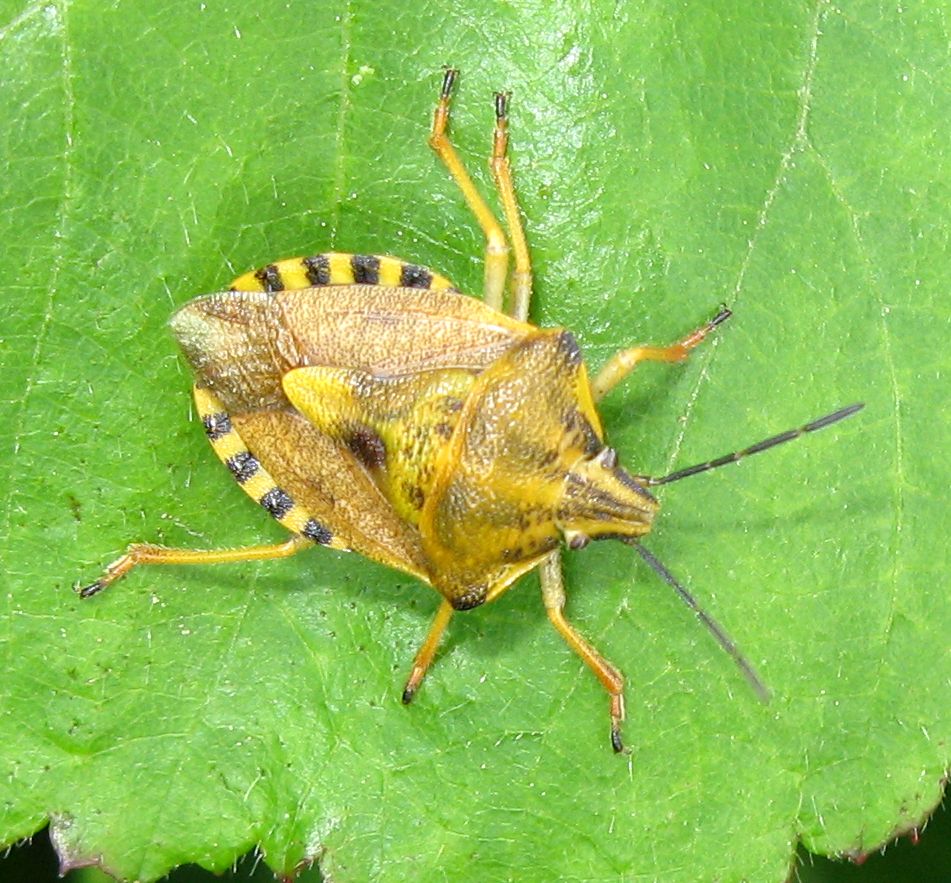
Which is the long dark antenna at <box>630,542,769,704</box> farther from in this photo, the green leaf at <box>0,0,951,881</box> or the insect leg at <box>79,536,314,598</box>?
the insect leg at <box>79,536,314,598</box>

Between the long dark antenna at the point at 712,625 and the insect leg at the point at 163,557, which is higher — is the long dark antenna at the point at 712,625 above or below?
below

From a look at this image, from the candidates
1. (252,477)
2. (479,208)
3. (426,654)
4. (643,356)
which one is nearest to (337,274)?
(479,208)

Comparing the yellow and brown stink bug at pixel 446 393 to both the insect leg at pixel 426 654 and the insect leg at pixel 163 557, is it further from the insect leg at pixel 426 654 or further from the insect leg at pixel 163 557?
the insect leg at pixel 163 557

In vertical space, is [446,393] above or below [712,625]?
above

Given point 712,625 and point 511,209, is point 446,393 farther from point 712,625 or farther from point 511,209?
point 712,625

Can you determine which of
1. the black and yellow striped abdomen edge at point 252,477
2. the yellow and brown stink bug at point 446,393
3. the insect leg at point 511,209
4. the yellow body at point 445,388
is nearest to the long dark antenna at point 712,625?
the yellow and brown stink bug at point 446,393
